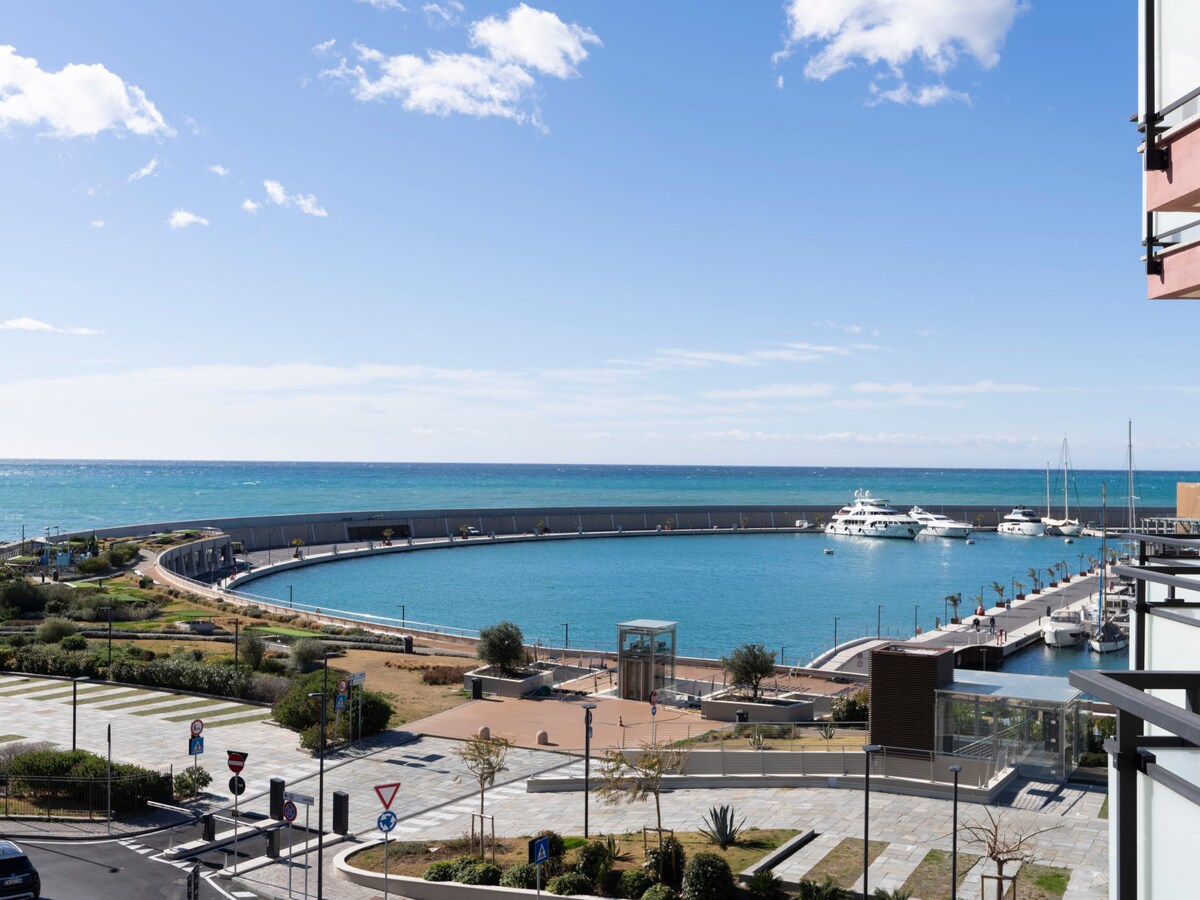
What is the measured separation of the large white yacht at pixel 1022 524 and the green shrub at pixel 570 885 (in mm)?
138111

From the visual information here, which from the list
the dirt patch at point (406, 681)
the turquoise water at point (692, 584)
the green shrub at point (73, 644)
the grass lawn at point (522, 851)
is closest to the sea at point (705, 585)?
the turquoise water at point (692, 584)

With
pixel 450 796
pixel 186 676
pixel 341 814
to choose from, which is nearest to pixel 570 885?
pixel 341 814

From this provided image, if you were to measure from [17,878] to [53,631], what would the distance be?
1303 inches

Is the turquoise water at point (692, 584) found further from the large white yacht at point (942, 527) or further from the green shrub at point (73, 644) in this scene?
the green shrub at point (73, 644)

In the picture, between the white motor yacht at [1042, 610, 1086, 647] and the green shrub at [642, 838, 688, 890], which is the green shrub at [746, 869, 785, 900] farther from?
the white motor yacht at [1042, 610, 1086, 647]

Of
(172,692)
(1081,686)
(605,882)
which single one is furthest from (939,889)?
(172,692)

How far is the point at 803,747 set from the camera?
94.7 feet

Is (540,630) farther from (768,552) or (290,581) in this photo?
(768,552)

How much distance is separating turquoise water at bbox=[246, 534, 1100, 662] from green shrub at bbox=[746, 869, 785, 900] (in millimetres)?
40417

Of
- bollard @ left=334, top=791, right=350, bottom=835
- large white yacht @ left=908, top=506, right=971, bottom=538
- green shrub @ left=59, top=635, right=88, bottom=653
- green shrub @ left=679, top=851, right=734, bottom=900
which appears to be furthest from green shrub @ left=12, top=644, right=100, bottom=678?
large white yacht @ left=908, top=506, right=971, bottom=538

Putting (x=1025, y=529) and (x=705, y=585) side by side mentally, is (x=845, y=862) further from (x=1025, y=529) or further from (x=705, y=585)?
(x=1025, y=529)

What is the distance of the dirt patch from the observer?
3950 centimetres

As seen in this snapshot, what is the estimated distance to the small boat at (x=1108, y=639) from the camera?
59.6 metres

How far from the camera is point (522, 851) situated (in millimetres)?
22891
